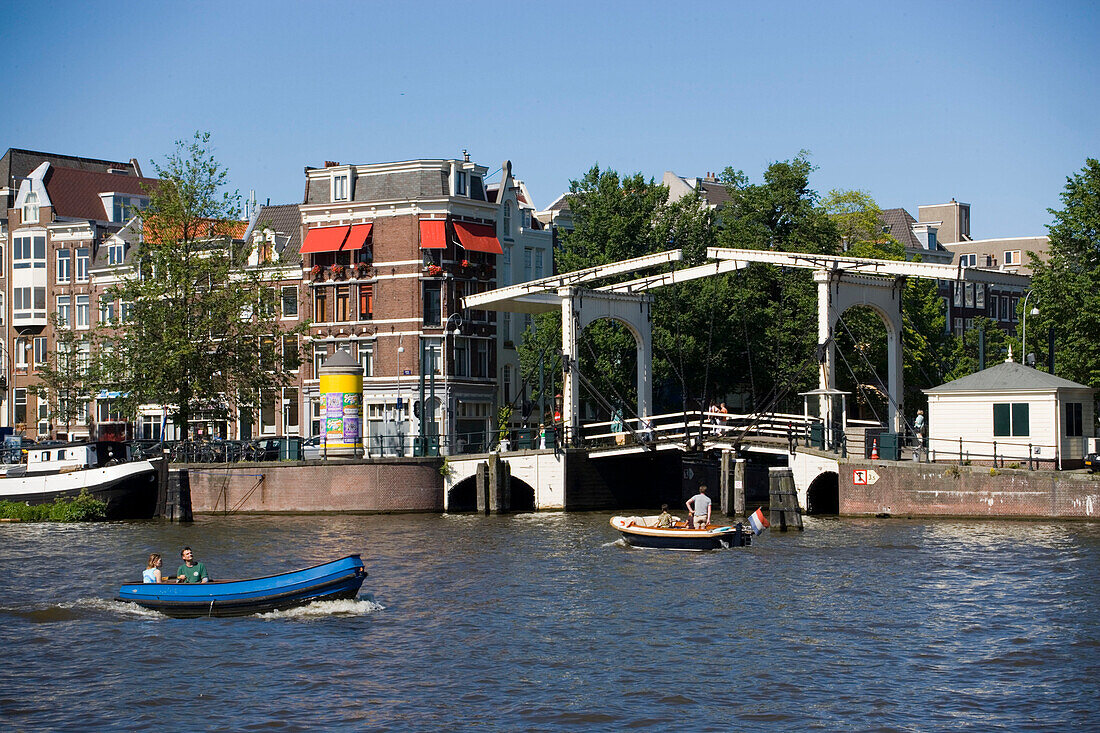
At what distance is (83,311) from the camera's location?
74625 millimetres

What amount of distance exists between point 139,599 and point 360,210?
124 ft

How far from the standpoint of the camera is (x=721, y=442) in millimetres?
45969

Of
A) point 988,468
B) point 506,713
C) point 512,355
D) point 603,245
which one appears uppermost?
point 603,245

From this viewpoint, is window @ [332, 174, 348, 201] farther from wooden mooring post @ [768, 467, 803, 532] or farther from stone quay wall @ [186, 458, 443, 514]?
wooden mooring post @ [768, 467, 803, 532]

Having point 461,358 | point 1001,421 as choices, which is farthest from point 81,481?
point 1001,421

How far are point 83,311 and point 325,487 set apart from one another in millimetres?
32449

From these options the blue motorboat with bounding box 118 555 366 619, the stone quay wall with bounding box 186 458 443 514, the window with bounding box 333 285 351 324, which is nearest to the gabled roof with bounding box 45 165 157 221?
the window with bounding box 333 285 351 324

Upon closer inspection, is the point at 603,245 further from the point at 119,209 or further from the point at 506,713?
the point at 506,713

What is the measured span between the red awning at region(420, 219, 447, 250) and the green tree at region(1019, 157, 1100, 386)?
24.7 m

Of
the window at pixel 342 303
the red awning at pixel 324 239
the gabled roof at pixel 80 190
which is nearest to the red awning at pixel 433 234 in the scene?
the red awning at pixel 324 239

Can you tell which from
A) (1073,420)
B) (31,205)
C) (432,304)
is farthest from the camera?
(31,205)

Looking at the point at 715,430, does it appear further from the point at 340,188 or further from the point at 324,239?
the point at 340,188

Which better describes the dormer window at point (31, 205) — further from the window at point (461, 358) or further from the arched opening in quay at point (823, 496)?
the arched opening in quay at point (823, 496)

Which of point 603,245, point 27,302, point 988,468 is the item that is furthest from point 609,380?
point 27,302
